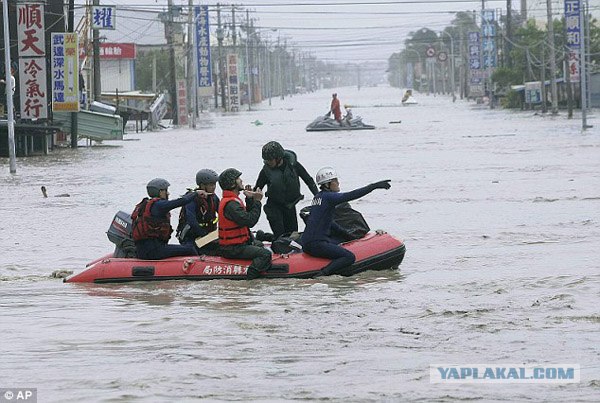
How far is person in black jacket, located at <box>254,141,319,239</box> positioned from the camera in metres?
16.0

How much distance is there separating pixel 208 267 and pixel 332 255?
4.29 feet

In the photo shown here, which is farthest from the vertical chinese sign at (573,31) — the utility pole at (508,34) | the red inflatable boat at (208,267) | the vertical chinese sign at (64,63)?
the red inflatable boat at (208,267)

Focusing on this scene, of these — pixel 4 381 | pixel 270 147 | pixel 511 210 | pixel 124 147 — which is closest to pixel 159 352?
pixel 4 381

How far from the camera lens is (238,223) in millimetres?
14547

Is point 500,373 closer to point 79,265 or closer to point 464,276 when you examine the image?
point 464,276

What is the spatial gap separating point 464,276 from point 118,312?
13.1 feet

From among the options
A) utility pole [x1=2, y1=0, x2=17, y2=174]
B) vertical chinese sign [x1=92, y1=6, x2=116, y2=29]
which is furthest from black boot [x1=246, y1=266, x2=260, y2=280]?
vertical chinese sign [x1=92, y1=6, x2=116, y2=29]


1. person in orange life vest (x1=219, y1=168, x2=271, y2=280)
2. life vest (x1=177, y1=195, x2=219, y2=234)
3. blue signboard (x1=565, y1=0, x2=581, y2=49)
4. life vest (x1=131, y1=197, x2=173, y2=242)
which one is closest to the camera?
person in orange life vest (x1=219, y1=168, x2=271, y2=280)

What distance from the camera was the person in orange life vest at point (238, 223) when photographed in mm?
14500

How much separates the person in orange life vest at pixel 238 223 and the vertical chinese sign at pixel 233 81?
90229 mm

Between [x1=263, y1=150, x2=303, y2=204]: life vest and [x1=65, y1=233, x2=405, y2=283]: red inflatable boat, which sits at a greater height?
[x1=263, y1=150, x2=303, y2=204]: life vest

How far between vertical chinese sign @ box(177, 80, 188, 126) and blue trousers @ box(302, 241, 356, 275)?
58.5 m

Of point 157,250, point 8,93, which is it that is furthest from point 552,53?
point 157,250

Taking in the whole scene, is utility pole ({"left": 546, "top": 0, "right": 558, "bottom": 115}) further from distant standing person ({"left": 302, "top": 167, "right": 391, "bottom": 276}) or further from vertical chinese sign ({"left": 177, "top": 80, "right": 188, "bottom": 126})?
distant standing person ({"left": 302, "top": 167, "right": 391, "bottom": 276})
